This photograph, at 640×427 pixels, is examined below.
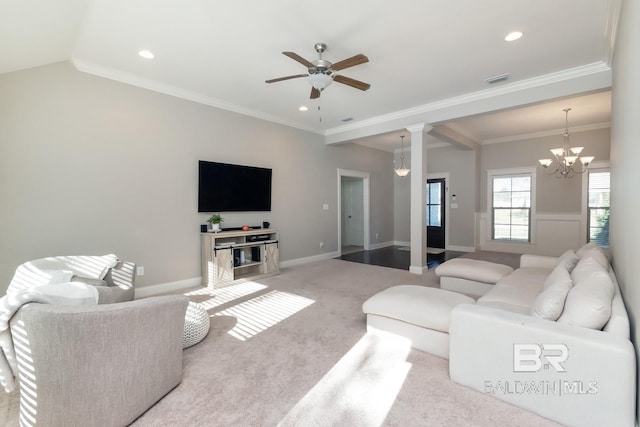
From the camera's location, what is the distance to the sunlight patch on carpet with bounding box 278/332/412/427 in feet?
5.45

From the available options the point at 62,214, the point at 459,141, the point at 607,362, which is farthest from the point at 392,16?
the point at 459,141

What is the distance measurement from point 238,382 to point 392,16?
320 cm

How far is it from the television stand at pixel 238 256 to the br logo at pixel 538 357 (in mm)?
3714

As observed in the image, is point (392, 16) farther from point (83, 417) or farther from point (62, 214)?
point (62, 214)

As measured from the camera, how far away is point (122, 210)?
12.2 ft

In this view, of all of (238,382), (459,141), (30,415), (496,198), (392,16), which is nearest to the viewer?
(30,415)

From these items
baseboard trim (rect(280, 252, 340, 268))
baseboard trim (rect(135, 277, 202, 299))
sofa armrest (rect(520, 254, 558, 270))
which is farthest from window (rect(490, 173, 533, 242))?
baseboard trim (rect(135, 277, 202, 299))

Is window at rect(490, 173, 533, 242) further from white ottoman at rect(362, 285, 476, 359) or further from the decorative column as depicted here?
white ottoman at rect(362, 285, 476, 359)

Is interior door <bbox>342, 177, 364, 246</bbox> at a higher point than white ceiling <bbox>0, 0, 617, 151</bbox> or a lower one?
lower

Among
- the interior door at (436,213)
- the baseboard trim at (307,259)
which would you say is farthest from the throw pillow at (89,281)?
the interior door at (436,213)

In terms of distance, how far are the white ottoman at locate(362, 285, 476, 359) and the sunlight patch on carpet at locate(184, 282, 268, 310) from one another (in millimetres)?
1966

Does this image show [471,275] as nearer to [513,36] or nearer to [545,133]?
[513,36]

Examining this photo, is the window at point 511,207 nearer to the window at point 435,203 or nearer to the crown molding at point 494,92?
the window at point 435,203

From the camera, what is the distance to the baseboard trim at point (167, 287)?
3.89m
